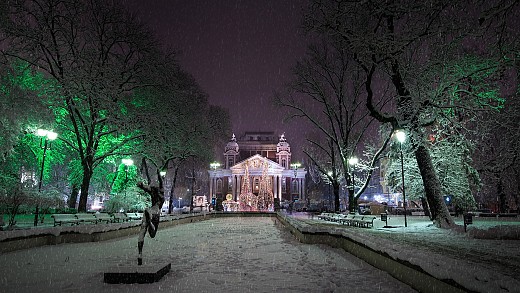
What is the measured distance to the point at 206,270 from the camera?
8.04 m

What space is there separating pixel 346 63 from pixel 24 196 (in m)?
24.0

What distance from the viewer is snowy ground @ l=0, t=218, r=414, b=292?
6.43m

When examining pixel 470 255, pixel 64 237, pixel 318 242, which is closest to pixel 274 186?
pixel 318 242

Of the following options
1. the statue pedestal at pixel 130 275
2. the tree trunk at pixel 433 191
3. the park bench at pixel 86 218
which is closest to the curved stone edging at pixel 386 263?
the statue pedestal at pixel 130 275

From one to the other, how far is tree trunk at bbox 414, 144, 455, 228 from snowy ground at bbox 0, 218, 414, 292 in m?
9.32

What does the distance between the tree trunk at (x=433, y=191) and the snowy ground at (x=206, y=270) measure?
932 centimetres

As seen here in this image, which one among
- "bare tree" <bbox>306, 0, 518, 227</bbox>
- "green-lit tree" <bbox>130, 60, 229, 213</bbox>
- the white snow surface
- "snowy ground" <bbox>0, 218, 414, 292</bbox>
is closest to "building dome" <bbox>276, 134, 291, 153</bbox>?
"green-lit tree" <bbox>130, 60, 229, 213</bbox>

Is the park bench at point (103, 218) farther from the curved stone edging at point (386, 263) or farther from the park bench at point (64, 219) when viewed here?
the curved stone edging at point (386, 263)

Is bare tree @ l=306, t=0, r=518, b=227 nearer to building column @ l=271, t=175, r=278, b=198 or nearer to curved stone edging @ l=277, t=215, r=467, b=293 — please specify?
curved stone edging @ l=277, t=215, r=467, b=293

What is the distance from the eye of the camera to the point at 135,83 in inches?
1144

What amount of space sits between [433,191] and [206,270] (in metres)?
14.6

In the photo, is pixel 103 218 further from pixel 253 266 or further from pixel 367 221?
pixel 253 266

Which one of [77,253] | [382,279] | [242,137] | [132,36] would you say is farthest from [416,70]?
[242,137]

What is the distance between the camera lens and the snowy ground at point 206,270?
643 cm
